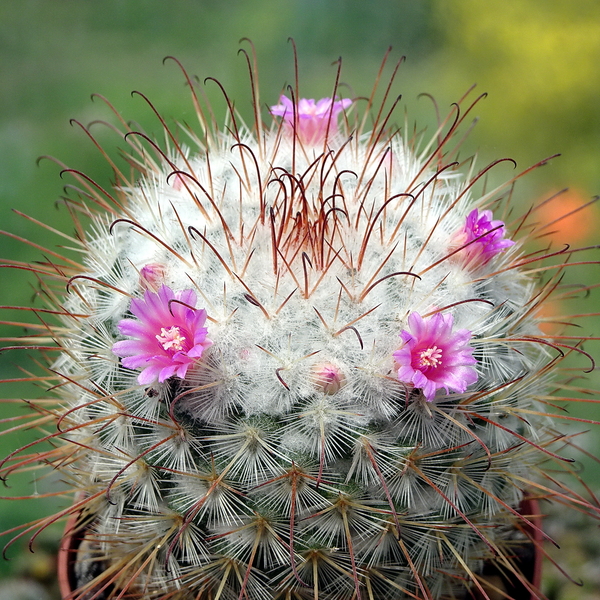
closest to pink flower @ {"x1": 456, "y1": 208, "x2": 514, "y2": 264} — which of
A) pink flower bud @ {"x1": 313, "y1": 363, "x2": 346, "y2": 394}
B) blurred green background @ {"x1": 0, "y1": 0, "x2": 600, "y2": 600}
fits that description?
pink flower bud @ {"x1": 313, "y1": 363, "x2": 346, "y2": 394}

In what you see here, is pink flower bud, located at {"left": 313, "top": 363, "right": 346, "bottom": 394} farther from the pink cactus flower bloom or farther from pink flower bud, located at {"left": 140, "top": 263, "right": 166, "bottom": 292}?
the pink cactus flower bloom

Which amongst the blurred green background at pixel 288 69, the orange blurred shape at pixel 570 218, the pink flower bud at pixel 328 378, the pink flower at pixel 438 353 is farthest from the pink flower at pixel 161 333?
the orange blurred shape at pixel 570 218

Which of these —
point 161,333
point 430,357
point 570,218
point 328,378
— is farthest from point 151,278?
point 570,218

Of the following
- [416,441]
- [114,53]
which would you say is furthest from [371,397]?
[114,53]

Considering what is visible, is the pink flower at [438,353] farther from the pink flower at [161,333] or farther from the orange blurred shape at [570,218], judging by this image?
the orange blurred shape at [570,218]

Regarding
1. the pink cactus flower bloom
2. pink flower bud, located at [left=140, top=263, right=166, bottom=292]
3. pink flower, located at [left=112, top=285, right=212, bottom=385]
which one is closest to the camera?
pink flower, located at [left=112, top=285, right=212, bottom=385]

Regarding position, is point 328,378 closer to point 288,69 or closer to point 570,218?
point 570,218

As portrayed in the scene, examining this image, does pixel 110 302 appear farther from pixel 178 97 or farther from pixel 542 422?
pixel 178 97
